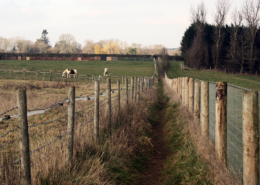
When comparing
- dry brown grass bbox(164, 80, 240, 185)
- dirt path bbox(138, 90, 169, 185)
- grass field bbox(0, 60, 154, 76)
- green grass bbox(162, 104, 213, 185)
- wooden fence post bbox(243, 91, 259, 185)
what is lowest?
dirt path bbox(138, 90, 169, 185)

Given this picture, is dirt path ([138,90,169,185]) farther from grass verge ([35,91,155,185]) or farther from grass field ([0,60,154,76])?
grass field ([0,60,154,76])

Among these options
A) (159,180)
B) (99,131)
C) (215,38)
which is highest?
(215,38)

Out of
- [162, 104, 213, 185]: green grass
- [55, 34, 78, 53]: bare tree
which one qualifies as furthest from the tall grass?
[55, 34, 78, 53]: bare tree

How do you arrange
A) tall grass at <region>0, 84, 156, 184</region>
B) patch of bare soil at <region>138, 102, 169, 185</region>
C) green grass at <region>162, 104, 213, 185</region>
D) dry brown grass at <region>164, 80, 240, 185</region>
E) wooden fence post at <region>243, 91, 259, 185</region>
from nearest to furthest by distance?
wooden fence post at <region>243, 91, 259, 185</region> < tall grass at <region>0, 84, 156, 184</region> < dry brown grass at <region>164, 80, 240, 185</region> < green grass at <region>162, 104, 213, 185</region> < patch of bare soil at <region>138, 102, 169, 185</region>

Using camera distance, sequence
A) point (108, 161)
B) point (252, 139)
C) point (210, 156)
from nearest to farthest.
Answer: point (252, 139) → point (210, 156) → point (108, 161)

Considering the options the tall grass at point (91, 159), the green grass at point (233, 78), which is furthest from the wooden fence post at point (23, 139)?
the green grass at point (233, 78)

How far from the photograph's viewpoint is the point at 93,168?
3898 millimetres

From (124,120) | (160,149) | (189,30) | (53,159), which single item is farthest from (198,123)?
(189,30)

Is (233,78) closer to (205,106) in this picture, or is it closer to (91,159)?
(205,106)

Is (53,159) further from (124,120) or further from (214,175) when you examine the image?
(124,120)

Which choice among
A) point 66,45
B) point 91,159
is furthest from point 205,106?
point 66,45

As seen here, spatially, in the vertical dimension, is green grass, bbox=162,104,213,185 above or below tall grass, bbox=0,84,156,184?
below

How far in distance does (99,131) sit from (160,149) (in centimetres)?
186

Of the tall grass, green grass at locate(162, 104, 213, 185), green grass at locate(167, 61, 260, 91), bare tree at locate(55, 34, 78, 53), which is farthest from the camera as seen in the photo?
bare tree at locate(55, 34, 78, 53)
